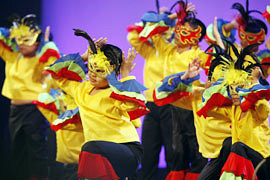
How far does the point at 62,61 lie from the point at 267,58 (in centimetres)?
182

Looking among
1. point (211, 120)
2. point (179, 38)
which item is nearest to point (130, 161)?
point (211, 120)

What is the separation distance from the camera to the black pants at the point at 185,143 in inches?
151

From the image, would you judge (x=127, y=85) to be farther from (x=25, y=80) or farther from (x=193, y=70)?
(x=25, y=80)

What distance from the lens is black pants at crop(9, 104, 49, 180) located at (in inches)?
186

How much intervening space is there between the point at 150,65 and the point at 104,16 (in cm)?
101

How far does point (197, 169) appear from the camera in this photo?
3812 mm

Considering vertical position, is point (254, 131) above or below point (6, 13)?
below

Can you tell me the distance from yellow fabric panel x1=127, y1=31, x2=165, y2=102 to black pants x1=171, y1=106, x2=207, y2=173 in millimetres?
483

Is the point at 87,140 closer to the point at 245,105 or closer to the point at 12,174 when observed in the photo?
the point at 245,105

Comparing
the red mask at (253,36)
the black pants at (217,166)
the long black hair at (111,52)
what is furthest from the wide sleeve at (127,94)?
the red mask at (253,36)

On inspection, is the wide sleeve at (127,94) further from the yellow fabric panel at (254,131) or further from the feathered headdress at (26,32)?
the feathered headdress at (26,32)

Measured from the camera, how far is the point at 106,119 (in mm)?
3055

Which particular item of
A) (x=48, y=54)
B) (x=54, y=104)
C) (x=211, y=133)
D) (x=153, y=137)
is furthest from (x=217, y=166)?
(x=48, y=54)

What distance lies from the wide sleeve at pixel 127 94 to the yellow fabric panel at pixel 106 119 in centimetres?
1
